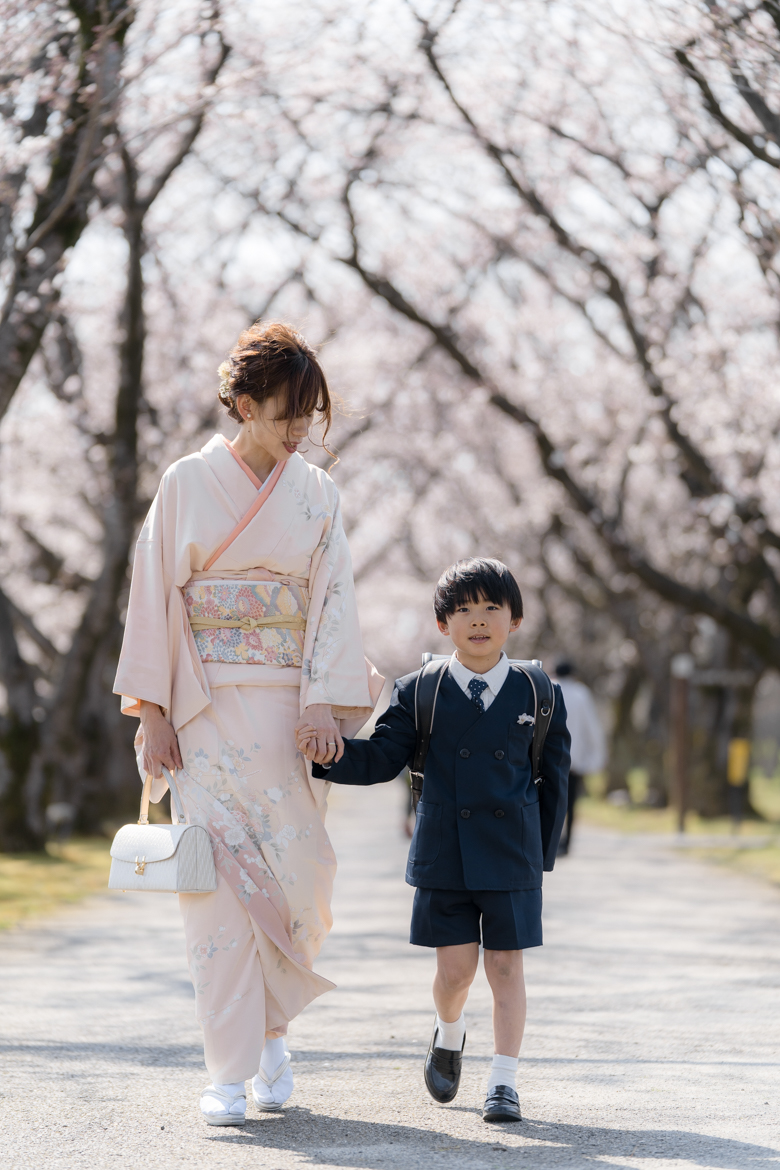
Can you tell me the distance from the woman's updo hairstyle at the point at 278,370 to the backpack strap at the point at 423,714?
811mm

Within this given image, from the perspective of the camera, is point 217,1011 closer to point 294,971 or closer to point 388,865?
point 294,971

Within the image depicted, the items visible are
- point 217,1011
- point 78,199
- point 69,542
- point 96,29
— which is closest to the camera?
point 217,1011

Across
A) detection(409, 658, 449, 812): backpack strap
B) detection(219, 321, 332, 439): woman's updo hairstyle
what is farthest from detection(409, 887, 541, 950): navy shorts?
detection(219, 321, 332, 439): woman's updo hairstyle

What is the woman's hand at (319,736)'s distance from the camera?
3656 millimetres

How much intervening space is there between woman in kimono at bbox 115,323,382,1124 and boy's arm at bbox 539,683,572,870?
508 millimetres

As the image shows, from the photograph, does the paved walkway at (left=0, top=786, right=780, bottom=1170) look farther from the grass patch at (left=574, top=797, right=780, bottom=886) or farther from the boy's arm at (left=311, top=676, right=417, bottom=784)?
the grass patch at (left=574, top=797, right=780, bottom=886)

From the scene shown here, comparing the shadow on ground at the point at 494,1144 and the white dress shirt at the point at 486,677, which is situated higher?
the white dress shirt at the point at 486,677

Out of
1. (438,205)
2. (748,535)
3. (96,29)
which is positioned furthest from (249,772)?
(748,535)

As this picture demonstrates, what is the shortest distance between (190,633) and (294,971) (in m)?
0.96

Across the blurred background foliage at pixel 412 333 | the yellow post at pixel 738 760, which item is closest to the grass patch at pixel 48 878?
the blurred background foliage at pixel 412 333

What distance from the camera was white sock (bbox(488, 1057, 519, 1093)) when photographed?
11.8 ft

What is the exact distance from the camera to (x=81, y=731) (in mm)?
16141

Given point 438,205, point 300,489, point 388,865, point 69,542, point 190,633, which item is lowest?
point 388,865

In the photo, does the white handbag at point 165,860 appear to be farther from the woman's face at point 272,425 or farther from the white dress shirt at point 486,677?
the woman's face at point 272,425
